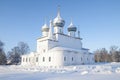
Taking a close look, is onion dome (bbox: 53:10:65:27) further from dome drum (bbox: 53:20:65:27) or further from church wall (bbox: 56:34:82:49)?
church wall (bbox: 56:34:82:49)

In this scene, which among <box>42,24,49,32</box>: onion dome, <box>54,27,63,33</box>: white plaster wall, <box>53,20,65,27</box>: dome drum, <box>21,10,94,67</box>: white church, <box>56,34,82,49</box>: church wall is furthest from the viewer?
<box>42,24,49,32</box>: onion dome

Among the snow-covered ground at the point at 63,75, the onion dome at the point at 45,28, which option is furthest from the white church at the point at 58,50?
the snow-covered ground at the point at 63,75

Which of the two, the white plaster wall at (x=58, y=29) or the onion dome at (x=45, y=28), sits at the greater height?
the onion dome at (x=45, y=28)

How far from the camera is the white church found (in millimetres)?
38031

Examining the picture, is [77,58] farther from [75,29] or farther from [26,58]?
[26,58]

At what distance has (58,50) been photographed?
3772 centimetres

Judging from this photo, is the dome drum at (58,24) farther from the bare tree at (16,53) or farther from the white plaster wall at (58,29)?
the bare tree at (16,53)

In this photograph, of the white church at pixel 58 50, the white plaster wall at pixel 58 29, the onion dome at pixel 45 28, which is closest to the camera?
the white church at pixel 58 50

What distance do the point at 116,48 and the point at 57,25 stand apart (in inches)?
1422

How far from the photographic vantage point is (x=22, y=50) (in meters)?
61.2

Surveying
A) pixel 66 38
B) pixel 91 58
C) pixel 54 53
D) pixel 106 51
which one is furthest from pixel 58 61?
pixel 106 51

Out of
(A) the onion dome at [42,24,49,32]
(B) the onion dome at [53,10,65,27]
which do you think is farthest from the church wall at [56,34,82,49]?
(A) the onion dome at [42,24,49,32]

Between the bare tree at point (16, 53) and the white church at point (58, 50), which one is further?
the bare tree at point (16, 53)

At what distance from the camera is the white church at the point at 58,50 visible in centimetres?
3803
